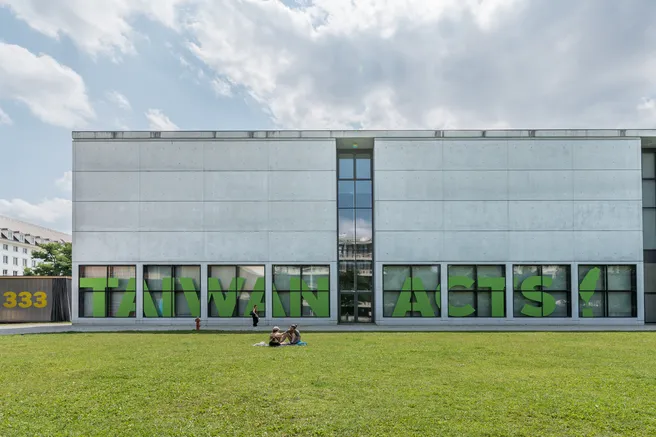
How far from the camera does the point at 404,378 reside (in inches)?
504

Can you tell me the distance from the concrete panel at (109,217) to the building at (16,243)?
72.3m

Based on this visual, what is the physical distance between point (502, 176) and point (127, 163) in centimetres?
2460

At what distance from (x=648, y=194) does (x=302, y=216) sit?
23493mm

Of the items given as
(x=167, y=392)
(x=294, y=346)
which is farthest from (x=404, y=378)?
(x=294, y=346)

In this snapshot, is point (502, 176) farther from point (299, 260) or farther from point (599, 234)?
point (299, 260)

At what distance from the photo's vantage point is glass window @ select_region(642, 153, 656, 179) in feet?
107

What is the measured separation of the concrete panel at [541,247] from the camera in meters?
30.9

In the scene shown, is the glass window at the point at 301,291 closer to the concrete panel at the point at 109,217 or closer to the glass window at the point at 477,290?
the glass window at the point at 477,290

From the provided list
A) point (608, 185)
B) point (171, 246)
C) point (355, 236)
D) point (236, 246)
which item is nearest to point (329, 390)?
point (236, 246)

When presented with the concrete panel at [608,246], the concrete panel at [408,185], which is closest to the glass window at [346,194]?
the concrete panel at [408,185]

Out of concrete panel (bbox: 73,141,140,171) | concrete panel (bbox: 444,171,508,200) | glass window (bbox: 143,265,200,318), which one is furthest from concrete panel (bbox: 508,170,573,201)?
concrete panel (bbox: 73,141,140,171)

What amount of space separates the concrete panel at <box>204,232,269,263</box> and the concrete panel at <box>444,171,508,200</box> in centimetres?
1243

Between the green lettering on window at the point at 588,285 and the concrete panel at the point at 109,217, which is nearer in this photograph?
the green lettering on window at the point at 588,285

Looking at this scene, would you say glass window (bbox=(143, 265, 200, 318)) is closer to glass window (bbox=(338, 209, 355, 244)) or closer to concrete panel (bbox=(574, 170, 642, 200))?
glass window (bbox=(338, 209, 355, 244))
